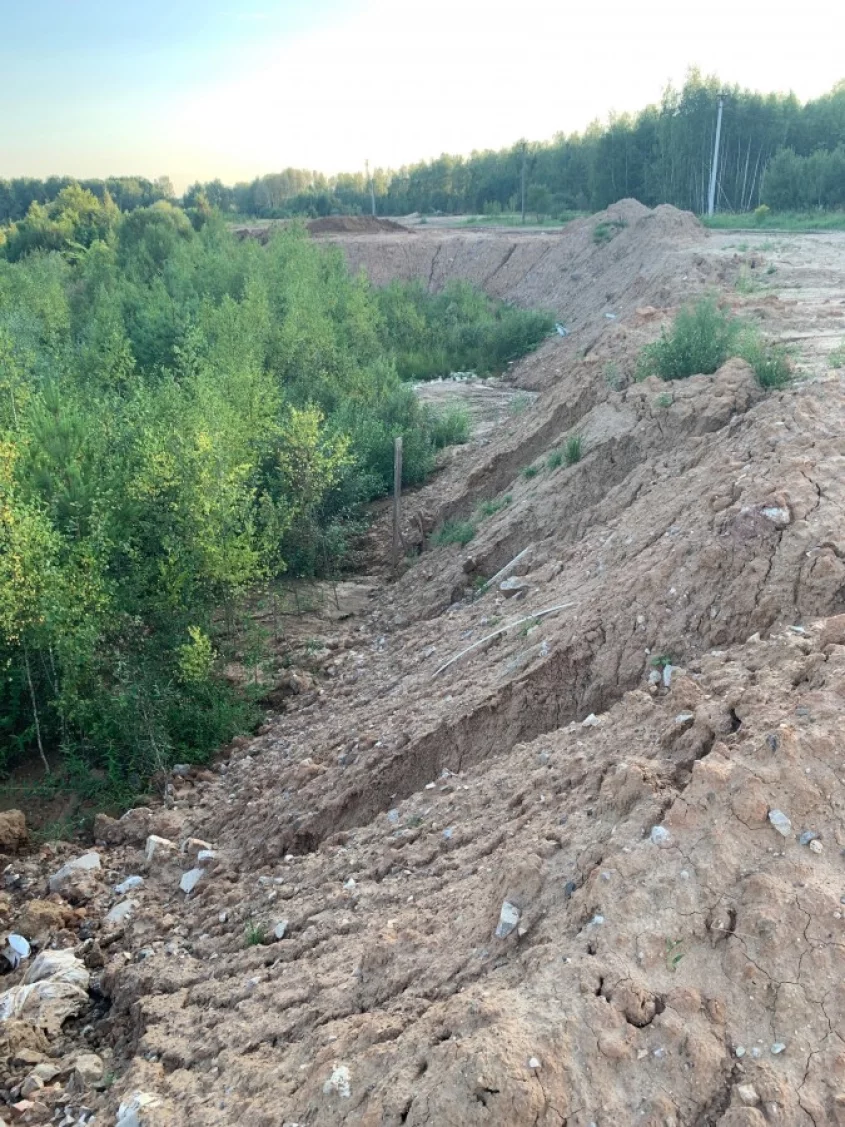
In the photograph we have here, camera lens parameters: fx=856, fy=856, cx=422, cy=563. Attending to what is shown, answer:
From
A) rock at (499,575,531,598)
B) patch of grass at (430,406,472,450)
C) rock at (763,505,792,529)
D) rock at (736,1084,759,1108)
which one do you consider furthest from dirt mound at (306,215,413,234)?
rock at (736,1084,759,1108)

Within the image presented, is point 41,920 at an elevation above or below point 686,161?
below

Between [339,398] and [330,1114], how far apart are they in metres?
14.7

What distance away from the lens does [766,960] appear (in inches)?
114

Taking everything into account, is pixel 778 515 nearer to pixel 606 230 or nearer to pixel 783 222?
pixel 783 222

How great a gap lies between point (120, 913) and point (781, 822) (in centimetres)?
410

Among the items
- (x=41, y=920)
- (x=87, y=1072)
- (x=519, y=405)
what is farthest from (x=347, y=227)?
(x=87, y=1072)

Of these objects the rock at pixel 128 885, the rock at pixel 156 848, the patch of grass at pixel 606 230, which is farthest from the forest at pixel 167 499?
the patch of grass at pixel 606 230

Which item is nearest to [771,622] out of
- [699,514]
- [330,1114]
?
[699,514]

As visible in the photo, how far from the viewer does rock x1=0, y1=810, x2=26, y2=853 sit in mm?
6582

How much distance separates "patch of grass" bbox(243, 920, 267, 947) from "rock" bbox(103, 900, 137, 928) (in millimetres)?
1160

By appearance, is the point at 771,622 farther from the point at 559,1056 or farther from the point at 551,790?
the point at 559,1056

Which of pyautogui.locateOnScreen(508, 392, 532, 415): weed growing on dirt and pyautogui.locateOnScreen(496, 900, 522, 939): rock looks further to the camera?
pyautogui.locateOnScreen(508, 392, 532, 415): weed growing on dirt

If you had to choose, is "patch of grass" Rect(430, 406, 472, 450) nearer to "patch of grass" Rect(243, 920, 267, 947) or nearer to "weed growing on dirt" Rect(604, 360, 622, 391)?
"weed growing on dirt" Rect(604, 360, 622, 391)

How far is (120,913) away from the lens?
17.7 feet
